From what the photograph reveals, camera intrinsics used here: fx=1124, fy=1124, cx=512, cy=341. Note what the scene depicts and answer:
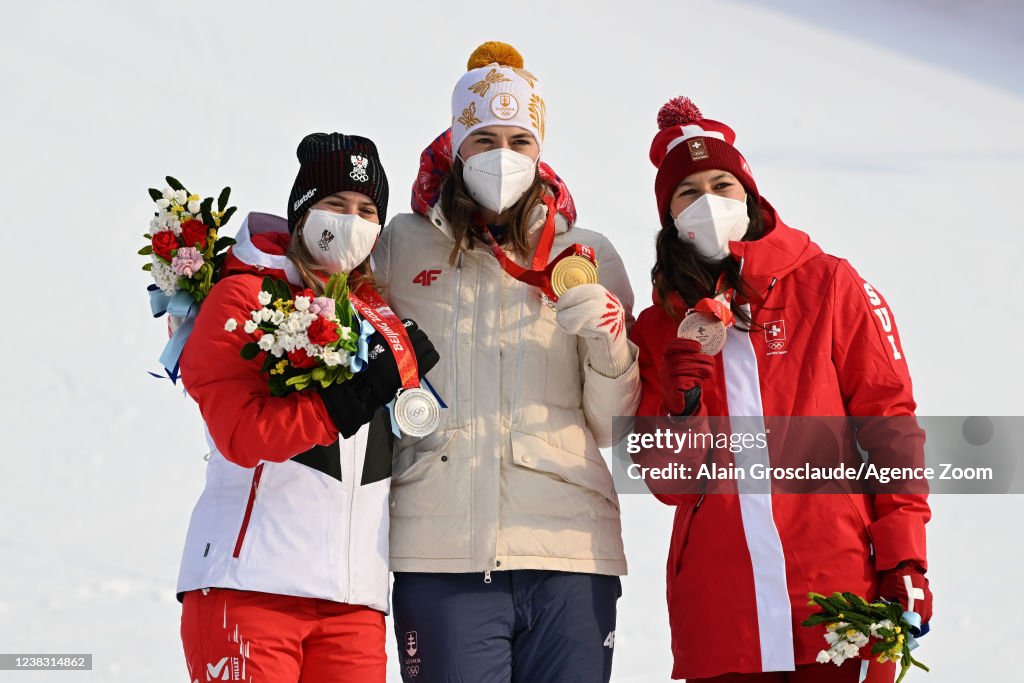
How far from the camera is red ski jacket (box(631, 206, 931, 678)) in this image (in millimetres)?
2703

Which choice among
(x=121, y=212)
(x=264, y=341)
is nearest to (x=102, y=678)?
(x=264, y=341)

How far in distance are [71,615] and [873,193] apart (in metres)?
6.83

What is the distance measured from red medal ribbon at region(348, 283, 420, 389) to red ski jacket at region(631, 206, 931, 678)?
2.33 ft

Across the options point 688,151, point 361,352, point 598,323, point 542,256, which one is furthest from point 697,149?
point 361,352

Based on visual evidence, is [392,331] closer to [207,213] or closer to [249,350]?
[249,350]

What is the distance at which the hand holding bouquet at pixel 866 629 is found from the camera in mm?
2529

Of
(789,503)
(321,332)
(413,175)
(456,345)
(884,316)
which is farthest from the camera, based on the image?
(413,175)

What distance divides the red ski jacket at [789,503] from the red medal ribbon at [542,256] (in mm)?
326

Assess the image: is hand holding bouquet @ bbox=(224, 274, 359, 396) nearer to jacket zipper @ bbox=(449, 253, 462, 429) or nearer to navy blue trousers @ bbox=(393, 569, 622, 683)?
jacket zipper @ bbox=(449, 253, 462, 429)

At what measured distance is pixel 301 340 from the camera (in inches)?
97.0

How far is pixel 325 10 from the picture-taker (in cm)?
1004

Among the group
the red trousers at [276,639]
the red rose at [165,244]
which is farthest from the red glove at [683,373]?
the red rose at [165,244]

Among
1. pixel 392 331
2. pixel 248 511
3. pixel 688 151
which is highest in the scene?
pixel 688 151

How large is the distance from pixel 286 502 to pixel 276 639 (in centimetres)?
32
